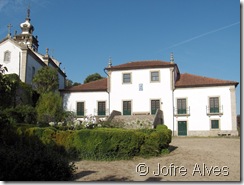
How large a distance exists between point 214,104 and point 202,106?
33.3 inches

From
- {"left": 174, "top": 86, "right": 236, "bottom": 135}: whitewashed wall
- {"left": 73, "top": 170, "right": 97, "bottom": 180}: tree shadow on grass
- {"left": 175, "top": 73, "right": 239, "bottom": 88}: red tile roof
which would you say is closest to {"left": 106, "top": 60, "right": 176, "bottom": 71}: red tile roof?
{"left": 175, "top": 73, "right": 239, "bottom": 88}: red tile roof

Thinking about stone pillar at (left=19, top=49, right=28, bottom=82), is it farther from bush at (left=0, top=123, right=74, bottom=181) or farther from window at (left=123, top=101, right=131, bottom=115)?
bush at (left=0, top=123, right=74, bottom=181)

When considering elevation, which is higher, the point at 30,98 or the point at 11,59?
the point at 11,59

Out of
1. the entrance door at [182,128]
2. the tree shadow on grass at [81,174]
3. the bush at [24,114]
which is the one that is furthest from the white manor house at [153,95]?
the tree shadow on grass at [81,174]

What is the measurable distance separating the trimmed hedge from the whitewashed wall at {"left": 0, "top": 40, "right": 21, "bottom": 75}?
→ 1276cm

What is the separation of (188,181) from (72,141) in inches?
173

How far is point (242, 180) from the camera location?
471cm

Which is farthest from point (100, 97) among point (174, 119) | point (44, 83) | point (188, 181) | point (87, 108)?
point (188, 181)

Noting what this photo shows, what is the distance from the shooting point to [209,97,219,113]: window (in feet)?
64.4

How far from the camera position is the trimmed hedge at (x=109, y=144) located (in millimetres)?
7852

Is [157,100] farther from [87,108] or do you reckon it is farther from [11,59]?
[11,59]

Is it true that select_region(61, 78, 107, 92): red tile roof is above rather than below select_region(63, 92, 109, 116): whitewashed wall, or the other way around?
above

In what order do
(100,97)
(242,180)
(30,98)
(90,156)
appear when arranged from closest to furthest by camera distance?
(242,180) < (90,156) < (30,98) < (100,97)

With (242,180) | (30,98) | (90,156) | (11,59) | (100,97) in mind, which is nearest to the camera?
(242,180)
